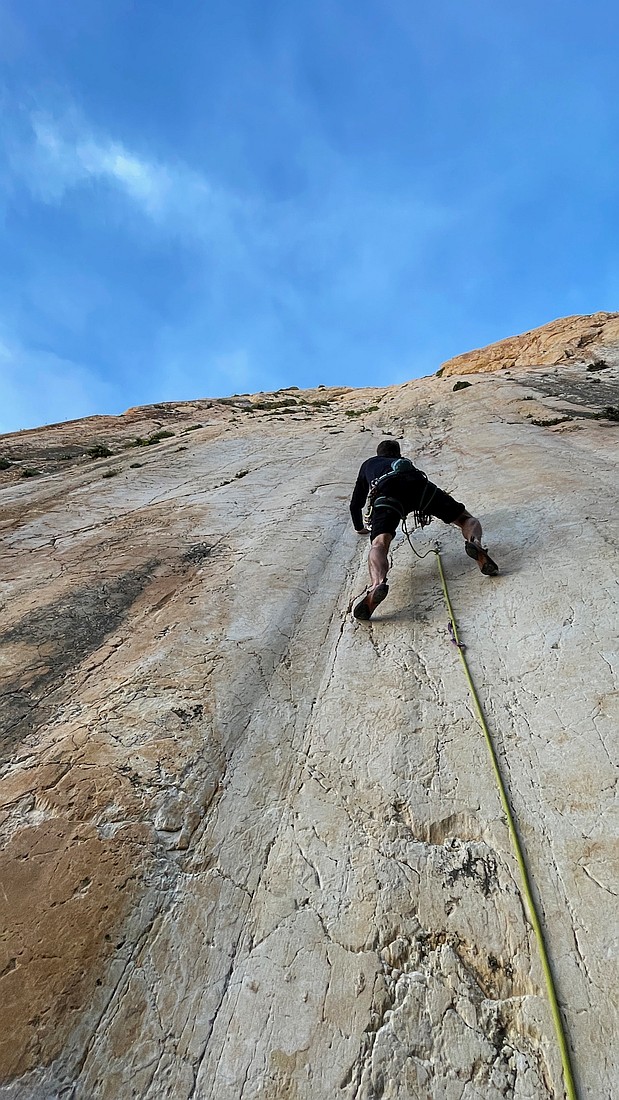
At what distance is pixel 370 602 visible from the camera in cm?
497

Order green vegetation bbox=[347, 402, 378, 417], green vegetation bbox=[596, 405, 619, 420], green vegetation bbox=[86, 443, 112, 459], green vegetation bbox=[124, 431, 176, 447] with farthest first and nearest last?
green vegetation bbox=[347, 402, 378, 417] < green vegetation bbox=[124, 431, 176, 447] < green vegetation bbox=[86, 443, 112, 459] < green vegetation bbox=[596, 405, 619, 420]

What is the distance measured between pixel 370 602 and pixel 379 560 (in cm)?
51

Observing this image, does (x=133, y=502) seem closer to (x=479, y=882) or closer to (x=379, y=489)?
(x=379, y=489)

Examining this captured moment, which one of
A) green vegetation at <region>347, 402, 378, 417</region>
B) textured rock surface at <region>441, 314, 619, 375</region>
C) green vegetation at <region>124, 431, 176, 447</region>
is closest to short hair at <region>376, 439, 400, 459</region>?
green vegetation at <region>124, 431, 176, 447</region>

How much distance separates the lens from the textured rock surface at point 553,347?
20.4m

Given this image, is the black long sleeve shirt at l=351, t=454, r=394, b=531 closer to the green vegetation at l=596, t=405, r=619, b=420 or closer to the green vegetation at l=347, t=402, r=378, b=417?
the green vegetation at l=596, t=405, r=619, b=420

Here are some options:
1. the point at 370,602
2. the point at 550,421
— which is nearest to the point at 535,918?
the point at 370,602

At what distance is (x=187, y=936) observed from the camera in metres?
2.60

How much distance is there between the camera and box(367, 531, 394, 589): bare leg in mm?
5164

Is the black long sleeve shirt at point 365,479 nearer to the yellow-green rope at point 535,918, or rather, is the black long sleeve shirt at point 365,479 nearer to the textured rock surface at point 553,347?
the yellow-green rope at point 535,918

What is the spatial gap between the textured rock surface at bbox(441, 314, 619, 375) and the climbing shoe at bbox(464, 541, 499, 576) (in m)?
16.7

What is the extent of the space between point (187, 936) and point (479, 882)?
1.43 metres

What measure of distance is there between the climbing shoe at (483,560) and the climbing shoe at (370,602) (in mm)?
1011

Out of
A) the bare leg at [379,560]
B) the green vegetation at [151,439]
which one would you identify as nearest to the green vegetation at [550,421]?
the bare leg at [379,560]
